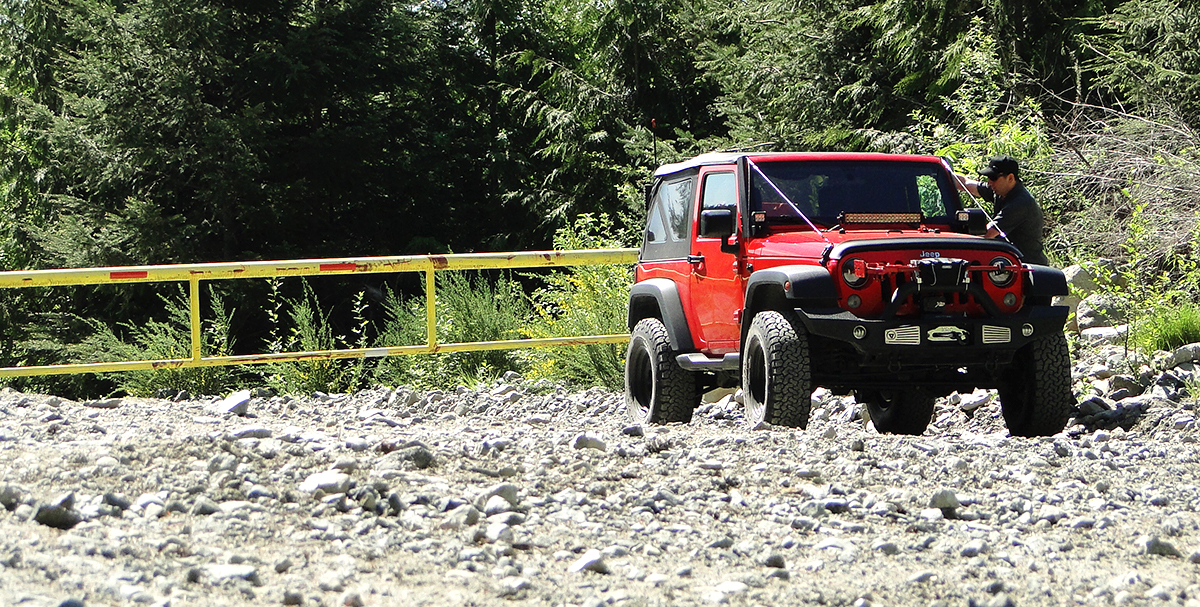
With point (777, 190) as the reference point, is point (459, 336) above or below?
below

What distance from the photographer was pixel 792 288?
6.64 metres

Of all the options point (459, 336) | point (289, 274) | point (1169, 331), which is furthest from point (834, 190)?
point (459, 336)

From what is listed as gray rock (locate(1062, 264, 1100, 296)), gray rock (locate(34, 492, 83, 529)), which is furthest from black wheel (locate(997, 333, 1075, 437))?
gray rock (locate(34, 492, 83, 529))

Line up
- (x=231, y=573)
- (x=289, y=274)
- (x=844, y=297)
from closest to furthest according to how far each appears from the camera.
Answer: (x=231, y=573) < (x=844, y=297) < (x=289, y=274)

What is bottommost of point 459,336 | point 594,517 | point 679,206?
point 594,517

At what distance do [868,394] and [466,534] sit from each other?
438 centimetres

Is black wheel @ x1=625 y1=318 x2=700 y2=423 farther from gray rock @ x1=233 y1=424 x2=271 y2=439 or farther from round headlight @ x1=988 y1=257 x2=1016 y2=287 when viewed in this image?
gray rock @ x1=233 y1=424 x2=271 y2=439

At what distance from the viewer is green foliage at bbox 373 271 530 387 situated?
11.4m

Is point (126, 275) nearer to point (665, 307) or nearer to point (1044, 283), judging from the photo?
point (665, 307)

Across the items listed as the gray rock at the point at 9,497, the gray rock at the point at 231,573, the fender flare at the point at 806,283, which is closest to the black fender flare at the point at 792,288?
the fender flare at the point at 806,283

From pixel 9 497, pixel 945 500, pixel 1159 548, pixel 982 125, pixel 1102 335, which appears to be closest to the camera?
pixel 1159 548

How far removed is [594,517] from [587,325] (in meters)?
6.11

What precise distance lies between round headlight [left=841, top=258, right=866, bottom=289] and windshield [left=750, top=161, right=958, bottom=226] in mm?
833

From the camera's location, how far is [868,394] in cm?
838
